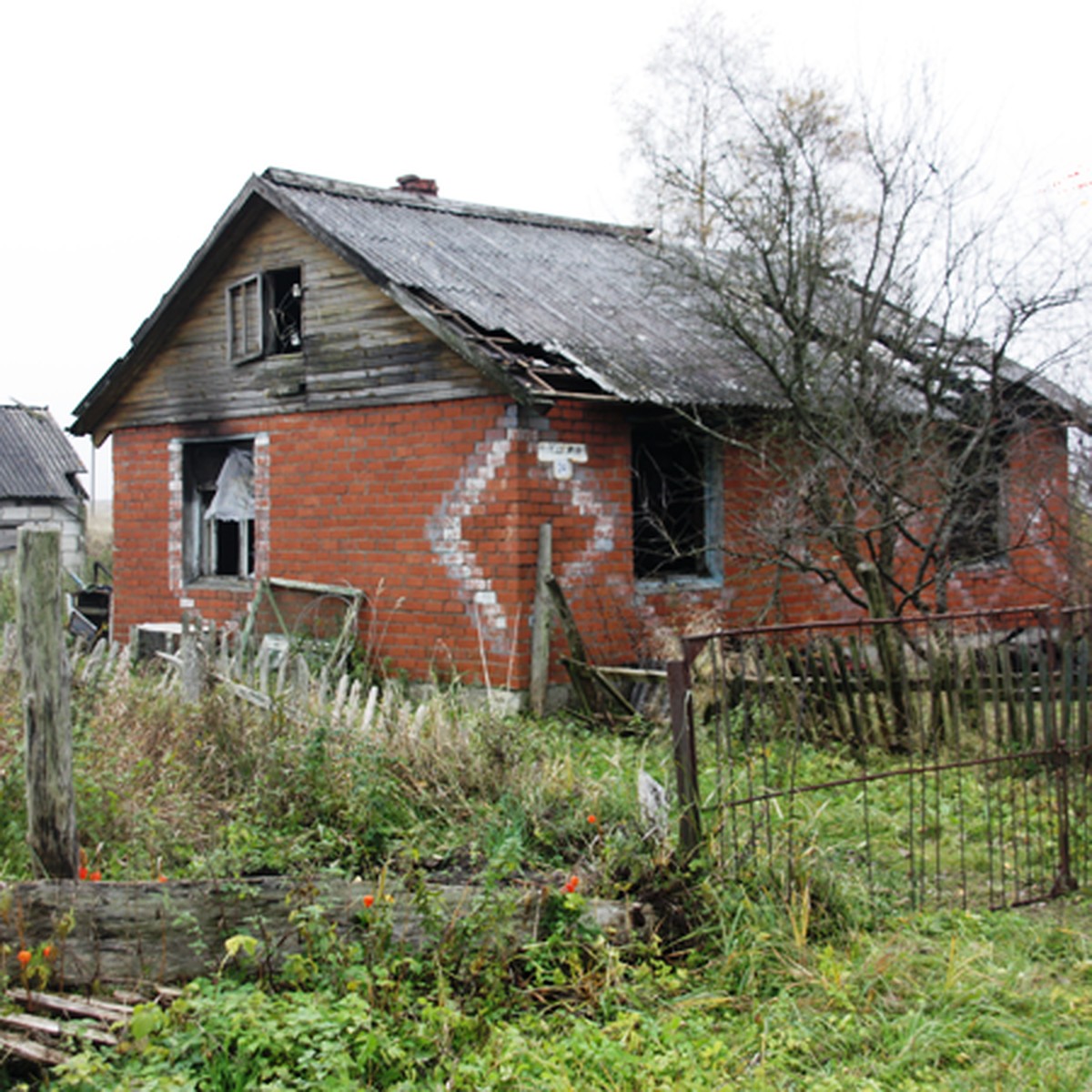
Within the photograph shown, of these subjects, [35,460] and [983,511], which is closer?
[983,511]

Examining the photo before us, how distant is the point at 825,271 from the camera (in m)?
10.4

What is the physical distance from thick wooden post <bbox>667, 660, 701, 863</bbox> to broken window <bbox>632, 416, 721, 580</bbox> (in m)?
6.27

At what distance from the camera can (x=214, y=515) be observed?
43.5ft

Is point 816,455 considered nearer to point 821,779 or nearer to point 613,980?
point 821,779

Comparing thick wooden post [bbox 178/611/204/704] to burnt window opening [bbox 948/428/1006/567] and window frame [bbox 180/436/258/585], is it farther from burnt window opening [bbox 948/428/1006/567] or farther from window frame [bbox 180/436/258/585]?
burnt window opening [bbox 948/428/1006/567]

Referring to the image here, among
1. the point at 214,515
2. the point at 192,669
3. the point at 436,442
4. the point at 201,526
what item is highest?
the point at 436,442

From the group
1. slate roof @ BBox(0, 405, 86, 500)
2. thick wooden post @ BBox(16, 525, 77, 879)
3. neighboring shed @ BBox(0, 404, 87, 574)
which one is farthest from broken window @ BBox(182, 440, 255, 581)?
slate roof @ BBox(0, 405, 86, 500)

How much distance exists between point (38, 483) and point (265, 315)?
14.8 m

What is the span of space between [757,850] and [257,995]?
7.25 ft

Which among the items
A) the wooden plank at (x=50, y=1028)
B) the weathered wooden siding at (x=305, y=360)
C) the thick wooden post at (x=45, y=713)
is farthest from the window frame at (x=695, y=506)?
the wooden plank at (x=50, y=1028)

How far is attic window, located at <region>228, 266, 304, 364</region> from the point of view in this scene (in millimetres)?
12516

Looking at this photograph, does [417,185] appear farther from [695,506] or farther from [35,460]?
[35,460]


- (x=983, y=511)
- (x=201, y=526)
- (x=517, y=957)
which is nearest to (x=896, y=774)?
(x=517, y=957)

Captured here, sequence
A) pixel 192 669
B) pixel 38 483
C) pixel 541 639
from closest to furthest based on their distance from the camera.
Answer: pixel 192 669, pixel 541 639, pixel 38 483
